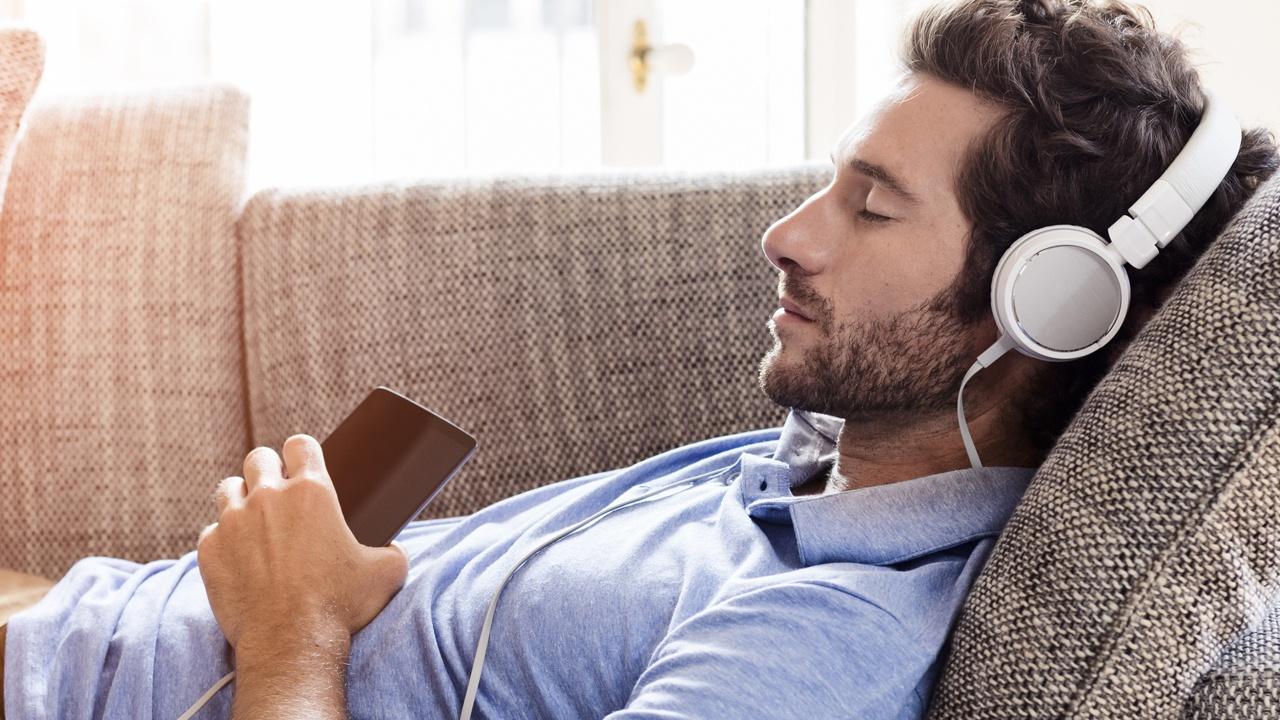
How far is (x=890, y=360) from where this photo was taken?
919 millimetres

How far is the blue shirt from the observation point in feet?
2.22

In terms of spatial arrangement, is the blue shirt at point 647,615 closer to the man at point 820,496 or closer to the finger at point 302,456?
the man at point 820,496

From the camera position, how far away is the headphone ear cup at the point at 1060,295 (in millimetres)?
819

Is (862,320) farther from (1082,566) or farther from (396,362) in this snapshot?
(396,362)

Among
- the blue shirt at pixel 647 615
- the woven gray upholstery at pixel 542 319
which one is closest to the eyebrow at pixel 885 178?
the blue shirt at pixel 647 615

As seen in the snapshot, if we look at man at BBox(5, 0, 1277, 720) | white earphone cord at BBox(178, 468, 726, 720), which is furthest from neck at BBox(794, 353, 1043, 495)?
white earphone cord at BBox(178, 468, 726, 720)

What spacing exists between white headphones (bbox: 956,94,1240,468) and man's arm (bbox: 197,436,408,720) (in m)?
0.55

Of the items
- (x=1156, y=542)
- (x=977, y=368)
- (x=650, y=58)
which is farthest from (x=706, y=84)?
(x=1156, y=542)

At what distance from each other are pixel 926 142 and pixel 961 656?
44 centimetres

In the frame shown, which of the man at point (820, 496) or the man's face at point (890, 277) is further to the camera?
the man's face at point (890, 277)

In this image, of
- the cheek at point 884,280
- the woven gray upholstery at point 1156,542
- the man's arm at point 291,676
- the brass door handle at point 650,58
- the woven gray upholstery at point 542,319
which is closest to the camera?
the woven gray upholstery at point 1156,542

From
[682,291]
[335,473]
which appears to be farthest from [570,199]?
[335,473]

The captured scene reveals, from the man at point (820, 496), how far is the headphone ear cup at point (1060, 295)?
0.07m

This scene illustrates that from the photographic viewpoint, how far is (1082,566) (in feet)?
2.14
